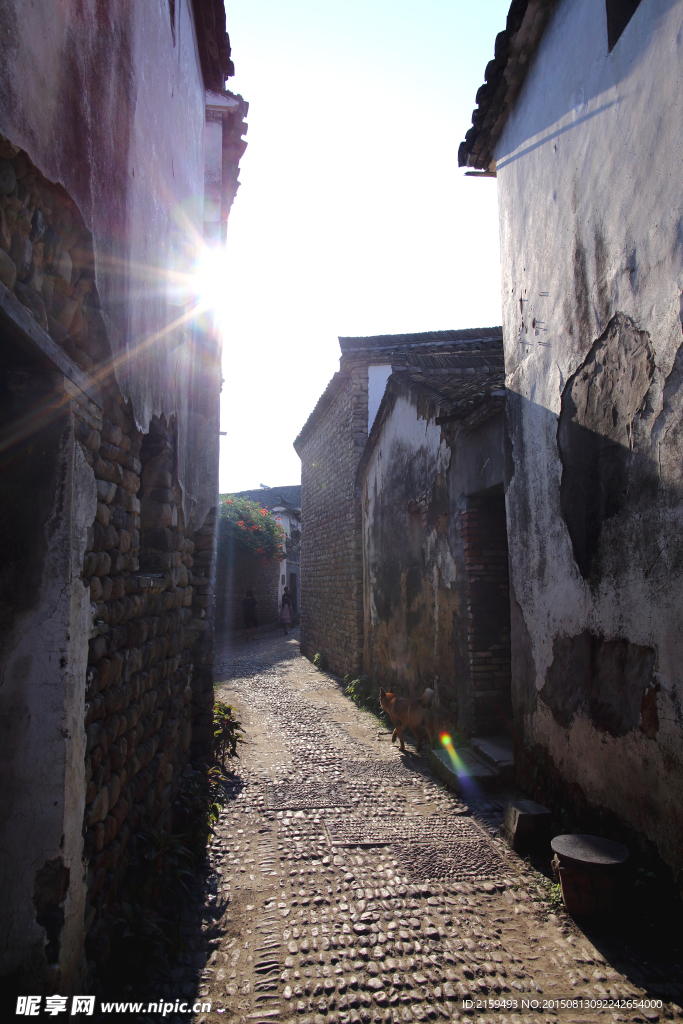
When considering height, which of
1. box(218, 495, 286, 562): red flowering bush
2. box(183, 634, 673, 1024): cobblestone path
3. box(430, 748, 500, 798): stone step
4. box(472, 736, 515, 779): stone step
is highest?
box(218, 495, 286, 562): red flowering bush

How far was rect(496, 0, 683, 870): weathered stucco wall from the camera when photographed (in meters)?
2.80

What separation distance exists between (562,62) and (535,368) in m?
1.97

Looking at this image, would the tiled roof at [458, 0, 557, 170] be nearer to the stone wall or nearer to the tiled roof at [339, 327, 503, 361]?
the stone wall

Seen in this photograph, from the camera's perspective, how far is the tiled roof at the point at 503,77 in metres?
4.23

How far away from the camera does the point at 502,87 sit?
4.78 m

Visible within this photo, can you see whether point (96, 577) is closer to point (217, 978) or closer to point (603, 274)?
point (217, 978)

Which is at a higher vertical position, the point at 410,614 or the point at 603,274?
the point at 603,274

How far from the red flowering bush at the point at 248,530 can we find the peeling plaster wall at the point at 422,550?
1191 cm

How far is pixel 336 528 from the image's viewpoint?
38.3 feet

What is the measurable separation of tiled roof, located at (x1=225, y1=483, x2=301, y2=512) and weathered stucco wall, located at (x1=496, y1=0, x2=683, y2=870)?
24.6 m

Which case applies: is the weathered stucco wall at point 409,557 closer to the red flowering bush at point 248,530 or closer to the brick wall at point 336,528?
the brick wall at point 336,528

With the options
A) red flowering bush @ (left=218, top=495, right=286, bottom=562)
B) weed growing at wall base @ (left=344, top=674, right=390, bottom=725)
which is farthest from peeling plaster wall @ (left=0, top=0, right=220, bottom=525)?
red flowering bush @ (left=218, top=495, right=286, bottom=562)

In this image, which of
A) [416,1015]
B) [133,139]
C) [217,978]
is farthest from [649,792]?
[133,139]

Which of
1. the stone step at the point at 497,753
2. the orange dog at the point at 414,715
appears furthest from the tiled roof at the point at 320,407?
the stone step at the point at 497,753
